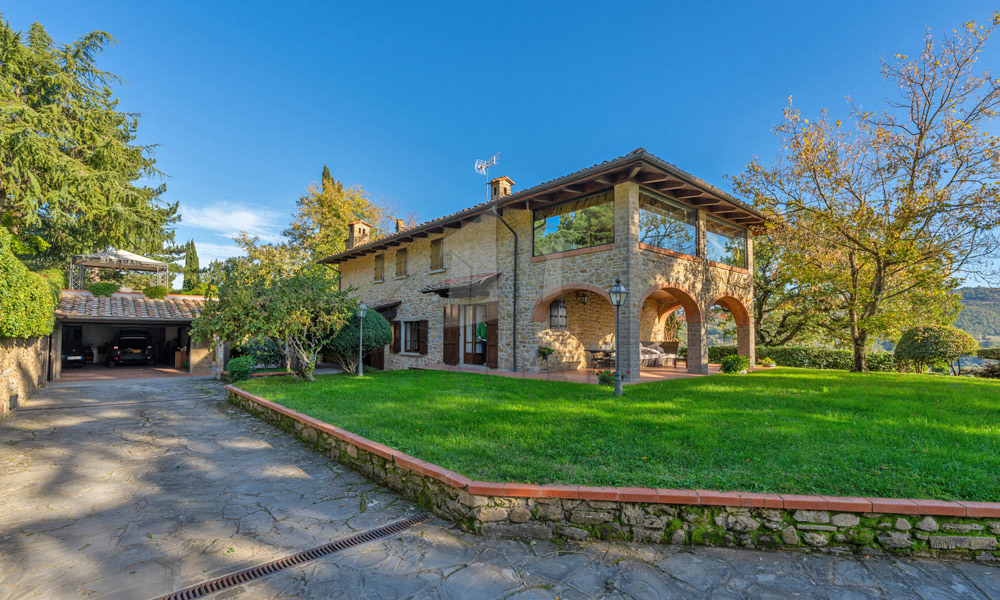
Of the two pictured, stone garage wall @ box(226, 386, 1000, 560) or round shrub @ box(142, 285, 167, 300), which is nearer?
stone garage wall @ box(226, 386, 1000, 560)

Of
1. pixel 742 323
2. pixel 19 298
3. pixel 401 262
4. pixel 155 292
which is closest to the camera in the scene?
pixel 19 298

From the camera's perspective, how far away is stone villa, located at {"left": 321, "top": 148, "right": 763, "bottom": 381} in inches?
413

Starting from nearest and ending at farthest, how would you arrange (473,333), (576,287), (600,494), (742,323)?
(600,494), (576,287), (473,333), (742,323)

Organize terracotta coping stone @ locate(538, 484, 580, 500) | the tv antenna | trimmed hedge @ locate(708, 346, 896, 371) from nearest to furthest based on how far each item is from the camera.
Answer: terracotta coping stone @ locate(538, 484, 580, 500)
the tv antenna
trimmed hedge @ locate(708, 346, 896, 371)

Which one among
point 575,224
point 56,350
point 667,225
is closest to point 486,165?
point 575,224

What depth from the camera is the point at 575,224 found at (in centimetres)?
1170

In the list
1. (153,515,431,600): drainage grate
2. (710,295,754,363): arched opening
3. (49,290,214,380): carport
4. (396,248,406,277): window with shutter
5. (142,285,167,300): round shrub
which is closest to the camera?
(153,515,431,600): drainage grate

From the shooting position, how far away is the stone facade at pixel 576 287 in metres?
10.5

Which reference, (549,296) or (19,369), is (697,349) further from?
(19,369)

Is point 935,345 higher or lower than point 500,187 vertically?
lower

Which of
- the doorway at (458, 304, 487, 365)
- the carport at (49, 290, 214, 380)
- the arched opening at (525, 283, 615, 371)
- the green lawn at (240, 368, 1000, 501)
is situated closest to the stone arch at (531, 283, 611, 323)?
the arched opening at (525, 283, 615, 371)

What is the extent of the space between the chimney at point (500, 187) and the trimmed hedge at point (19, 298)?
434 inches

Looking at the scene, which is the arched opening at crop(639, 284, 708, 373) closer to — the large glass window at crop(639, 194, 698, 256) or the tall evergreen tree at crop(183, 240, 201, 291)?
the large glass window at crop(639, 194, 698, 256)

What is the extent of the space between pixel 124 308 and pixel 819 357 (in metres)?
28.2
